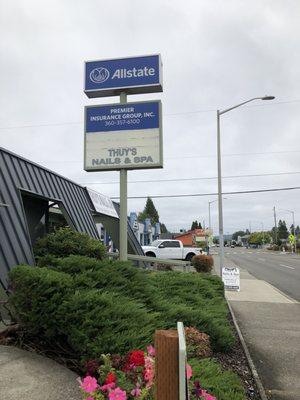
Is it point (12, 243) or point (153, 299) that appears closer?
point (153, 299)

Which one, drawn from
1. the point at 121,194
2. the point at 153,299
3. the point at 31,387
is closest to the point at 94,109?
the point at 121,194

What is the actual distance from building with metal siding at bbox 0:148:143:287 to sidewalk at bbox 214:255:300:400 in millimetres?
4260

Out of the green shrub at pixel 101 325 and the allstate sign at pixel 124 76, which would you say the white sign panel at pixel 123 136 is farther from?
the green shrub at pixel 101 325

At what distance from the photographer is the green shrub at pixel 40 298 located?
480 centimetres

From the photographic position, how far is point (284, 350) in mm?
7945

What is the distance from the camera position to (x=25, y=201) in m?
12.6

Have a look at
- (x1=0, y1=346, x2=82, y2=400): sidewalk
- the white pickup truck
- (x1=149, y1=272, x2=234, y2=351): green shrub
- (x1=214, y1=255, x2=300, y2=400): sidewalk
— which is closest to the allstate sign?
(x1=149, y1=272, x2=234, y2=351): green shrub

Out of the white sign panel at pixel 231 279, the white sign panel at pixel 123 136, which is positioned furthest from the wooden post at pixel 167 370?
the white sign panel at pixel 231 279

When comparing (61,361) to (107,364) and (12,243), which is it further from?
(12,243)

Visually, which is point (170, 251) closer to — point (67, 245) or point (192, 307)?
point (67, 245)

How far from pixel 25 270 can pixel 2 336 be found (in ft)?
3.08

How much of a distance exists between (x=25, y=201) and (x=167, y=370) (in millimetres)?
10821

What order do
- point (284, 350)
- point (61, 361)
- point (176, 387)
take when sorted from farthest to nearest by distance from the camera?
1. point (284, 350)
2. point (61, 361)
3. point (176, 387)

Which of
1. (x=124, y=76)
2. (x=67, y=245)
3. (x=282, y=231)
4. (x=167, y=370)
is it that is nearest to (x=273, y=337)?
(x=67, y=245)
